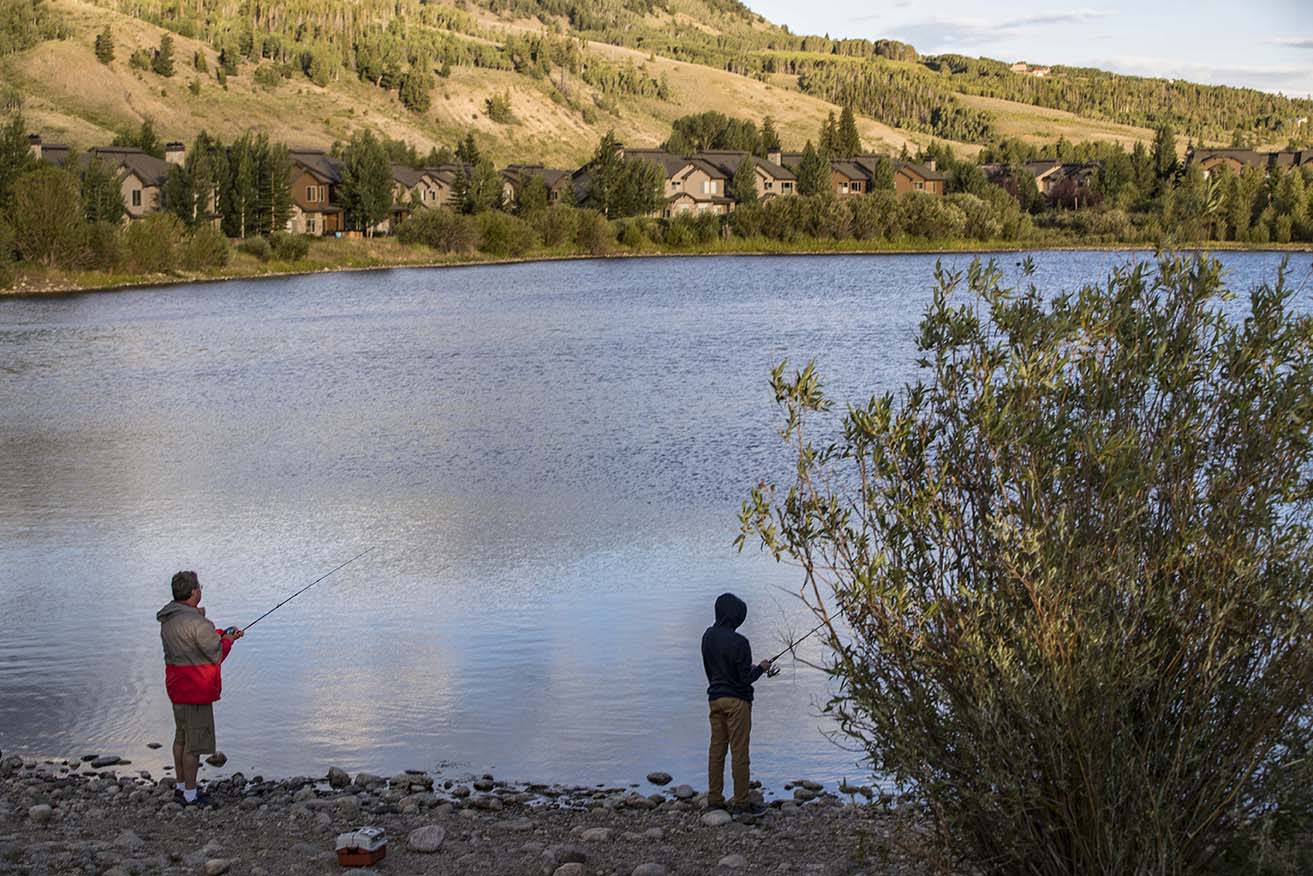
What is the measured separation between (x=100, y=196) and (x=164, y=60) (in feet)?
327

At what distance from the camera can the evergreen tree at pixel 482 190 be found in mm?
126062

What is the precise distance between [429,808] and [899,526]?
5131mm

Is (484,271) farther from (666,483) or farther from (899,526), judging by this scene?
(899,526)

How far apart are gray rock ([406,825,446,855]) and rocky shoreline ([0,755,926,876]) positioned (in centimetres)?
1

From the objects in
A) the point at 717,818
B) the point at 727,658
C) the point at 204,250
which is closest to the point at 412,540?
the point at 717,818

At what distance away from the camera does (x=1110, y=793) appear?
25.5 feet

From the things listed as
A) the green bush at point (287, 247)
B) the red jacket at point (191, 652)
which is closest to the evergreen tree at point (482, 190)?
the green bush at point (287, 247)

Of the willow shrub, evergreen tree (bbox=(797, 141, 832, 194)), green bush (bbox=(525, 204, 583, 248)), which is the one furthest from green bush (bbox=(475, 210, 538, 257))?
the willow shrub

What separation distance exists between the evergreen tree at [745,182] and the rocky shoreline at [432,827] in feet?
434

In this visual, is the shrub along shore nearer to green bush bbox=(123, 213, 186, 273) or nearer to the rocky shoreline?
green bush bbox=(123, 213, 186, 273)

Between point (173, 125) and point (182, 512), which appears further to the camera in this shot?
point (173, 125)

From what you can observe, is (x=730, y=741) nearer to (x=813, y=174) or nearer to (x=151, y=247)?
(x=151, y=247)

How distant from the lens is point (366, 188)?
11750cm

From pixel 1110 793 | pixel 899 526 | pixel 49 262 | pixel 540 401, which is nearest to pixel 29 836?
pixel 899 526
